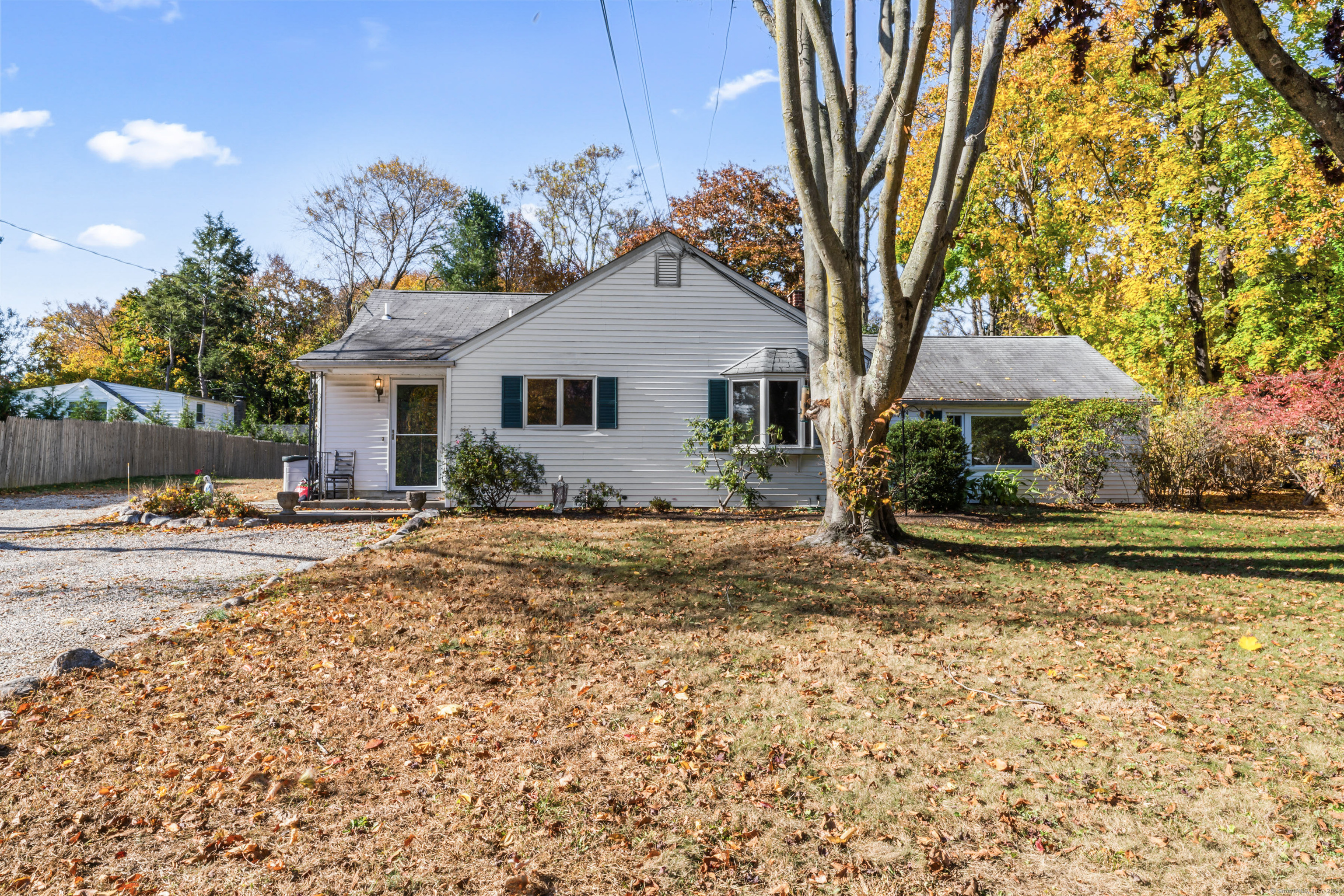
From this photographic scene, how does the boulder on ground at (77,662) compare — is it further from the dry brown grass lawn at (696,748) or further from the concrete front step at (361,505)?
the concrete front step at (361,505)

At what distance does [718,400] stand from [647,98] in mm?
5478

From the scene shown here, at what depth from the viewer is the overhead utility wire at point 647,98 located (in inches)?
356

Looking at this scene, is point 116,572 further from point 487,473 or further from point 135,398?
point 135,398

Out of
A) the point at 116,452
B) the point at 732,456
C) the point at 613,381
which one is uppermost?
the point at 613,381

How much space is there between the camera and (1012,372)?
17.8m

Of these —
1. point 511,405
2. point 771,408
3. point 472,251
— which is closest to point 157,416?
point 472,251

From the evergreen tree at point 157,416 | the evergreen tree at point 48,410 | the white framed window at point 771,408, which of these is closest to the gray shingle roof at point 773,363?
the white framed window at point 771,408

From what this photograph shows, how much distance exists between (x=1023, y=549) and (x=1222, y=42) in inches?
222

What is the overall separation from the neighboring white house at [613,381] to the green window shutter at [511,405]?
3 centimetres

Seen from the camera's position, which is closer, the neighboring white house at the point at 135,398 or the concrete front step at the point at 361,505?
the concrete front step at the point at 361,505

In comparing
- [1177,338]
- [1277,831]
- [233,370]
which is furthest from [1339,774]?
[233,370]

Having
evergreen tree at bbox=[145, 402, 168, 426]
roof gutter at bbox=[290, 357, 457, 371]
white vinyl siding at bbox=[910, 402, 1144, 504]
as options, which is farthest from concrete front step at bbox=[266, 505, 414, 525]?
evergreen tree at bbox=[145, 402, 168, 426]

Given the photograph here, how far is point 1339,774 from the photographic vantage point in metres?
3.27

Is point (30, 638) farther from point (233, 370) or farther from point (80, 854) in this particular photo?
point (233, 370)
